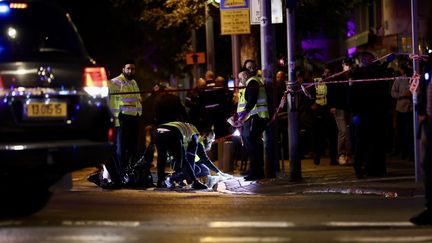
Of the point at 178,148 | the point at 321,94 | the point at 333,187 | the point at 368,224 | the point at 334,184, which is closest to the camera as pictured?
the point at 368,224

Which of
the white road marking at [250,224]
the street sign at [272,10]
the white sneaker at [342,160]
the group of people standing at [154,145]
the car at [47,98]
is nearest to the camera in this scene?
the car at [47,98]

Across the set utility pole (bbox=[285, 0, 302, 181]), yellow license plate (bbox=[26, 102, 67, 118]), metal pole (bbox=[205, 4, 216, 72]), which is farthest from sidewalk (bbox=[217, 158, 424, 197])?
metal pole (bbox=[205, 4, 216, 72])

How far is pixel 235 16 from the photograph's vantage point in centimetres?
1495

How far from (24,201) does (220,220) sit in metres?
2.37

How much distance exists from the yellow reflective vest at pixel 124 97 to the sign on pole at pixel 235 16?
2.52 metres

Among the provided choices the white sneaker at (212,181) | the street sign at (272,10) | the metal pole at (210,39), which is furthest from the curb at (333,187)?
the metal pole at (210,39)

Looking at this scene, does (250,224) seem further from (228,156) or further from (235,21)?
(235,21)

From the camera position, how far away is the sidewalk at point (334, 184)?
37.0 ft

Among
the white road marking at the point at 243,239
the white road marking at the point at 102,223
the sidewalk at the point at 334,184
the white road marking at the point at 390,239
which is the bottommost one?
the white road marking at the point at 390,239

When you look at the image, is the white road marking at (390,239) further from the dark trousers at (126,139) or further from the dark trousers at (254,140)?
the dark trousers at (126,139)

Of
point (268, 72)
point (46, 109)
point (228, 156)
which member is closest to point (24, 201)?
point (46, 109)

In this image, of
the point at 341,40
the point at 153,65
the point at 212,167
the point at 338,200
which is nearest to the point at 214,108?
the point at 212,167

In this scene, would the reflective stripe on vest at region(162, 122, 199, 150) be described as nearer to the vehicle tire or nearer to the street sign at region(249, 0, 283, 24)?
the street sign at region(249, 0, 283, 24)

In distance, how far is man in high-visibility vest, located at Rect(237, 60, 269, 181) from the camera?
1294cm
